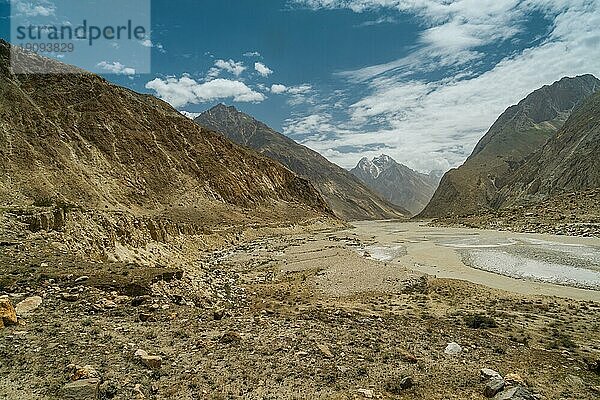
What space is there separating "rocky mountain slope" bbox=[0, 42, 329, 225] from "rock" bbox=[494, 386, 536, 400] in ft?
129

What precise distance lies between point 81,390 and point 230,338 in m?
3.59

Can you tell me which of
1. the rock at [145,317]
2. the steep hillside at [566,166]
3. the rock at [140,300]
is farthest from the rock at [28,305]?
the steep hillside at [566,166]

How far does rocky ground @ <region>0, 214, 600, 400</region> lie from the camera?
22.5 ft

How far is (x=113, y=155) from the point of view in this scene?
62.3 metres

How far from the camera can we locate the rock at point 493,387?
691 centimetres

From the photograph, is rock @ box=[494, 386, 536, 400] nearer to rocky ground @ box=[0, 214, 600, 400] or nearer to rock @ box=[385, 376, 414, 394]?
rocky ground @ box=[0, 214, 600, 400]

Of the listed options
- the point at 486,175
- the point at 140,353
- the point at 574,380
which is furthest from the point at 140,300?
the point at 486,175

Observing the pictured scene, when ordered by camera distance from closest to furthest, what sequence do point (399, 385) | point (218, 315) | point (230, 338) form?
point (399, 385) → point (230, 338) → point (218, 315)

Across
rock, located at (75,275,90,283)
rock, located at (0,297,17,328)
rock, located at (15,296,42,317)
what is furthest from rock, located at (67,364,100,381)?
rock, located at (75,275,90,283)

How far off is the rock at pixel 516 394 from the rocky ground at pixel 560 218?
4468 centimetres

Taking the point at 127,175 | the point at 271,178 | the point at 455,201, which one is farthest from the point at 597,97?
the point at 127,175

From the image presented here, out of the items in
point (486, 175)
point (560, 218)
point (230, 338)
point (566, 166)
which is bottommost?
point (230, 338)

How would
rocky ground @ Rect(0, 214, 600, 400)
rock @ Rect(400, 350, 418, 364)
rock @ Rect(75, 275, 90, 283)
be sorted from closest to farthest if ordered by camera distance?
rocky ground @ Rect(0, 214, 600, 400), rock @ Rect(400, 350, 418, 364), rock @ Rect(75, 275, 90, 283)

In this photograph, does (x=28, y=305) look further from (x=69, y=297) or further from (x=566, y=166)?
(x=566, y=166)
